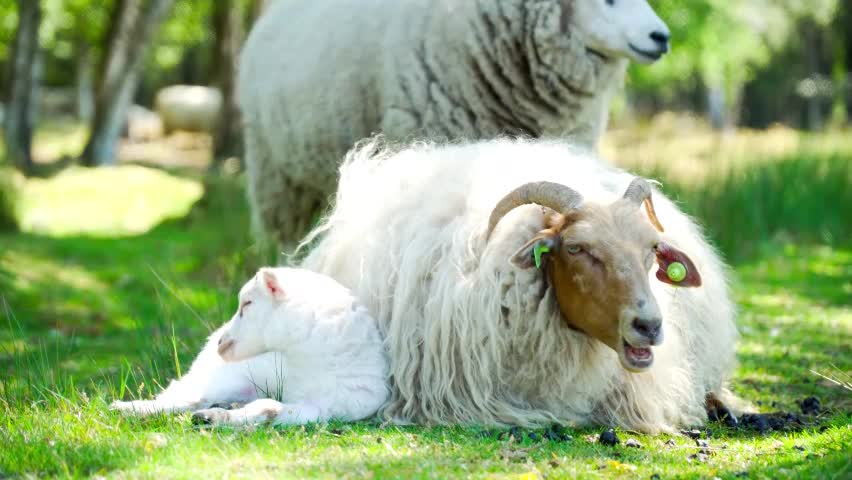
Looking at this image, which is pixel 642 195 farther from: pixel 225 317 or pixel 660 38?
pixel 225 317

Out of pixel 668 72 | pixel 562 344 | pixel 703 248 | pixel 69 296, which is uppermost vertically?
pixel 668 72

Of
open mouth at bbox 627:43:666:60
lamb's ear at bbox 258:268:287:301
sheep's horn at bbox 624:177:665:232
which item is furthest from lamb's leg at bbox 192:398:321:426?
open mouth at bbox 627:43:666:60

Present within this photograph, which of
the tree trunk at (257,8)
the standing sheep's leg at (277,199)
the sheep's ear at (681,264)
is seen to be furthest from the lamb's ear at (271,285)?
the tree trunk at (257,8)

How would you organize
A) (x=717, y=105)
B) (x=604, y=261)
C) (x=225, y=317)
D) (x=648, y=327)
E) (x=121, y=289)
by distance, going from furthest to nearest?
(x=717, y=105)
(x=121, y=289)
(x=225, y=317)
(x=604, y=261)
(x=648, y=327)

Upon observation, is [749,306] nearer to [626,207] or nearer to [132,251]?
[626,207]

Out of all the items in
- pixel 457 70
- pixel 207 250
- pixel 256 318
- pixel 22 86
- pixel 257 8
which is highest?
pixel 257 8

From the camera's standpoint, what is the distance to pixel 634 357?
4234 millimetres

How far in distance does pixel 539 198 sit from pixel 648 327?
2.43ft

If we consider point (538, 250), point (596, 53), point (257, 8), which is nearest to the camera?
point (538, 250)

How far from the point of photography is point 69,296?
30.5ft

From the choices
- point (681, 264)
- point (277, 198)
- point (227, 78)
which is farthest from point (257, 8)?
point (681, 264)

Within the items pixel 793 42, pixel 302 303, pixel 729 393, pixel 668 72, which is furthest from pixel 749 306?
pixel 793 42

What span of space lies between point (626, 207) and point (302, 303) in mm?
1402

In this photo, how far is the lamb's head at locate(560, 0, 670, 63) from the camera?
20.5ft
